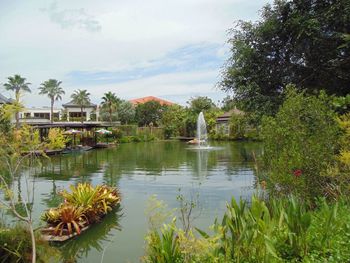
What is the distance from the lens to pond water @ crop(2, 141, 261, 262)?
8719 millimetres

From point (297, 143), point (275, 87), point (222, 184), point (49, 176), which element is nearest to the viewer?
point (297, 143)

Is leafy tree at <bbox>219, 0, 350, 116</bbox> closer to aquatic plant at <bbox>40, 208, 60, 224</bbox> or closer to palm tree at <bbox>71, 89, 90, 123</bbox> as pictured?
aquatic plant at <bbox>40, 208, 60, 224</bbox>

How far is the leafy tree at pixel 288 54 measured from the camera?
12.8 metres

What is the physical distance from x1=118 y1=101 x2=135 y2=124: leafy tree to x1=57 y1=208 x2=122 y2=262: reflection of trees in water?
5859 centimetres

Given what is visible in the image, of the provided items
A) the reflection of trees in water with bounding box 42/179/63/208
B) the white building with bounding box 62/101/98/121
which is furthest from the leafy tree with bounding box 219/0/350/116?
the white building with bounding box 62/101/98/121

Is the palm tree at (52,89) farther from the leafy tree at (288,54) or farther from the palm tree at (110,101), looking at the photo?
the leafy tree at (288,54)

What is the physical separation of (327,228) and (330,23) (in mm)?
9745

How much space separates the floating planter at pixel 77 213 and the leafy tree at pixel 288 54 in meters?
6.73

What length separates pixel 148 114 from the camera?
231 feet

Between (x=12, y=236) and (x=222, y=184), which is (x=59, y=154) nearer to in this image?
(x=222, y=184)

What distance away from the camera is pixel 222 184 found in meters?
16.2

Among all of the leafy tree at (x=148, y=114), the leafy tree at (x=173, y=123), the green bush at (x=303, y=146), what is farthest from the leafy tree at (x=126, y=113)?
the green bush at (x=303, y=146)

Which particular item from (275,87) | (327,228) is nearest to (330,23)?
(275,87)

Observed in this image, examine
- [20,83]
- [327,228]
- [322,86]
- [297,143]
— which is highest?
[20,83]
